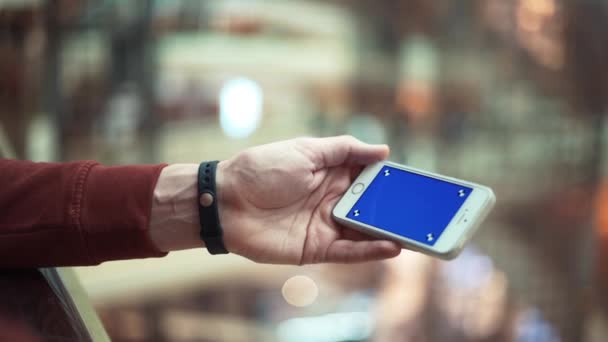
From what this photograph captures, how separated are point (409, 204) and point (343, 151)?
121 mm

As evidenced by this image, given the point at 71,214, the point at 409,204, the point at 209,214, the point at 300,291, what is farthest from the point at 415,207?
the point at 300,291

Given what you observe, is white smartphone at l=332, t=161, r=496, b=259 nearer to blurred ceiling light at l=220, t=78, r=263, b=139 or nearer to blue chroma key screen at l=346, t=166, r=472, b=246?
blue chroma key screen at l=346, t=166, r=472, b=246

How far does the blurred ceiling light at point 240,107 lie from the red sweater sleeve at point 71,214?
2.65 metres

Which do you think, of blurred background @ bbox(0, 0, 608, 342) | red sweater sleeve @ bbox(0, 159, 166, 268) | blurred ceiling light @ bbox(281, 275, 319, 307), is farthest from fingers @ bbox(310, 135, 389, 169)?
blurred ceiling light @ bbox(281, 275, 319, 307)

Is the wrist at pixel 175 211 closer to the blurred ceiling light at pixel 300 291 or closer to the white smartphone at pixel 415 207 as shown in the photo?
the white smartphone at pixel 415 207

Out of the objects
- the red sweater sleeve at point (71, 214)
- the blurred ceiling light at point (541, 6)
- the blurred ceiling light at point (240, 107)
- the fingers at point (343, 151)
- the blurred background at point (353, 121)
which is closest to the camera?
the red sweater sleeve at point (71, 214)

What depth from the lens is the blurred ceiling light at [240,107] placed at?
3396 millimetres

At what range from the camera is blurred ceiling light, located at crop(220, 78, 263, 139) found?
11.1 feet

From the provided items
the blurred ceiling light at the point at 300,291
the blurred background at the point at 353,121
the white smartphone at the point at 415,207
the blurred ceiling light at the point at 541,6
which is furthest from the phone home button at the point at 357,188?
the blurred ceiling light at the point at 541,6

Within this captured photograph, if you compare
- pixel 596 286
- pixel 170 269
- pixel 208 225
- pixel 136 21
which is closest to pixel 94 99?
pixel 136 21

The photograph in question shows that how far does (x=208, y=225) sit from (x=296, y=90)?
2.84 m

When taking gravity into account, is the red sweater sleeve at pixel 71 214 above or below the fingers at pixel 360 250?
above

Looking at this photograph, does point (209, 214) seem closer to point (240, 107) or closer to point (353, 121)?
point (240, 107)

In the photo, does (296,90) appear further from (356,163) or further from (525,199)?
(356,163)
